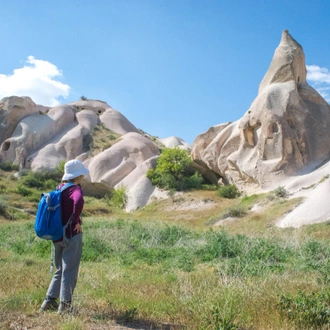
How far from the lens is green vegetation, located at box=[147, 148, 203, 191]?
25.0 meters

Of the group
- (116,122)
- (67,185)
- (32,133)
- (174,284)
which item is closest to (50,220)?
(67,185)

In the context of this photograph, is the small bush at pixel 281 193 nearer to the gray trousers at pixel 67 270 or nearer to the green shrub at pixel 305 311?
the green shrub at pixel 305 311

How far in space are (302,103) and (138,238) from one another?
1456 centimetres

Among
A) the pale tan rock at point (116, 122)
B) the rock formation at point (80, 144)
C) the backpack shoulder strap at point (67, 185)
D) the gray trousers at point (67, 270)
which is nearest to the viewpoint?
the gray trousers at point (67, 270)

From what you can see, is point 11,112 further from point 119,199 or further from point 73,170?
point 73,170

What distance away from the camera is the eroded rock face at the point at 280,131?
20.8 m

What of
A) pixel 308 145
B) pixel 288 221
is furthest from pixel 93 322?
pixel 308 145

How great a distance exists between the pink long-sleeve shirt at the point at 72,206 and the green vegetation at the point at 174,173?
21147mm

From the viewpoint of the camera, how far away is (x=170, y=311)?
3.71m

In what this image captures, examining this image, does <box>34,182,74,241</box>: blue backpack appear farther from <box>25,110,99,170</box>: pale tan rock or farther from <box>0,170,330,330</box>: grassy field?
<box>25,110,99,170</box>: pale tan rock

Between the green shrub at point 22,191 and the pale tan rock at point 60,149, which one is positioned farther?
the pale tan rock at point 60,149

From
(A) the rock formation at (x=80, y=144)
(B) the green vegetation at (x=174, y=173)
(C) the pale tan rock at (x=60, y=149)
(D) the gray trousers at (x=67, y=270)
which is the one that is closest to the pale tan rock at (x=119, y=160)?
(A) the rock formation at (x=80, y=144)

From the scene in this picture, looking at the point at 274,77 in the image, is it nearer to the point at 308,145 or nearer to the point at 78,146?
the point at 308,145

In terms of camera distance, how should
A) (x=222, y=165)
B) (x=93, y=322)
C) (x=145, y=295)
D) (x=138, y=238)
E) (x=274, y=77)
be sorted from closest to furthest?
(x=93, y=322)
(x=145, y=295)
(x=138, y=238)
(x=274, y=77)
(x=222, y=165)
